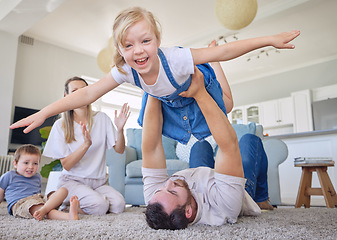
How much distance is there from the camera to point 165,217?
112 centimetres

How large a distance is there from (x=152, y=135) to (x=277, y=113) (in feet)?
20.1

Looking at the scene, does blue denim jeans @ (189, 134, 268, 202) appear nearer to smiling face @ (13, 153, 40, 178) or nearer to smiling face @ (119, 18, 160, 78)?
smiling face @ (119, 18, 160, 78)

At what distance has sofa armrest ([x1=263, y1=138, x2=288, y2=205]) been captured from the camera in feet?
8.09

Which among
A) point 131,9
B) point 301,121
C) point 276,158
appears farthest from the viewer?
point 301,121

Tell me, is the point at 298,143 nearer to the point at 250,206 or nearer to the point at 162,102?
the point at 250,206

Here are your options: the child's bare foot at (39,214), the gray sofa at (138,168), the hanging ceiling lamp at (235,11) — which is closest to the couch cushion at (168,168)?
the gray sofa at (138,168)

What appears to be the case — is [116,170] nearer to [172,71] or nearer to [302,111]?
[172,71]

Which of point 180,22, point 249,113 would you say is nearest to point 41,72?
point 180,22

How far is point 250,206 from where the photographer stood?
1524 mm

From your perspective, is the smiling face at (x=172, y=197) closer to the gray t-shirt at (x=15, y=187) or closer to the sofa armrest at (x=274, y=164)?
the gray t-shirt at (x=15, y=187)

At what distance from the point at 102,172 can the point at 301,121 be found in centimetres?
552

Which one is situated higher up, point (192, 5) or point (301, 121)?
point (192, 5)

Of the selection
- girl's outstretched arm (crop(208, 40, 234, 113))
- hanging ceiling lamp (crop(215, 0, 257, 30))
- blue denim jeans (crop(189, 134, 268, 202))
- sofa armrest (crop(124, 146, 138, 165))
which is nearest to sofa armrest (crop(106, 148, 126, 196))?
sofa armrest (crop(124, 146, 138, 165))

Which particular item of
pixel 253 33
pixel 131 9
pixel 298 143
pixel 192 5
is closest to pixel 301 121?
pixel 253 33
